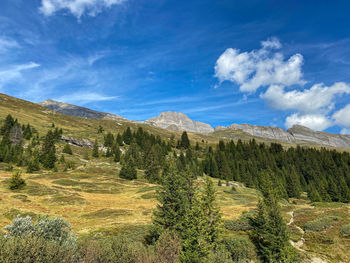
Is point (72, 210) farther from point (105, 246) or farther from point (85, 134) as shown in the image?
point (85, 134)

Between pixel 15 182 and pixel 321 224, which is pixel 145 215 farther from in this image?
pixel 15 182

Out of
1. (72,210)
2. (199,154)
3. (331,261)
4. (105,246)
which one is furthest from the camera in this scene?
(199,154)

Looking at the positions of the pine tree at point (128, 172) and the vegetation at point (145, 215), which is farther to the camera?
the pine tree at point (128, 172)

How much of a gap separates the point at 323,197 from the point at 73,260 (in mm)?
95519

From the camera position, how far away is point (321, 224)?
31000 millimetres

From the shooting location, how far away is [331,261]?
2247cm

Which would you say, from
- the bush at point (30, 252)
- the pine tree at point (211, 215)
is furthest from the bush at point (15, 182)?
the pine tree at point (211, 215)

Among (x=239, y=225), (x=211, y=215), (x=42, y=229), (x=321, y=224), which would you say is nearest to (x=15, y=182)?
(x=42, y=229)

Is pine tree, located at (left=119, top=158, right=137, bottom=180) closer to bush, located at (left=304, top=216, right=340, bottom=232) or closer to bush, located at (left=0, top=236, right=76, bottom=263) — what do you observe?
bush, located at (left=304, top=216, right=340, bottom=232)

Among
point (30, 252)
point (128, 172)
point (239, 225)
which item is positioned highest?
point (30, 252)

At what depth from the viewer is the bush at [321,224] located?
3033 cm

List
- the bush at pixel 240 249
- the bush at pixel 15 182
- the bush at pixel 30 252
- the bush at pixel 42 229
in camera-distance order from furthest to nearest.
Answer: the bush at pixel 15 182 < the bush at pixel 240 249 < the bush at pixel 42 229 < the bush at pixel 30 252

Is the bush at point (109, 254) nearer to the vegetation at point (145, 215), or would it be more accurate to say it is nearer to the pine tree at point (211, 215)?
the vegetation at point (145, 215)

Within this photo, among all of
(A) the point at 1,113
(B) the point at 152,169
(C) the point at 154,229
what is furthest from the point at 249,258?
(A) the point at 1,113
